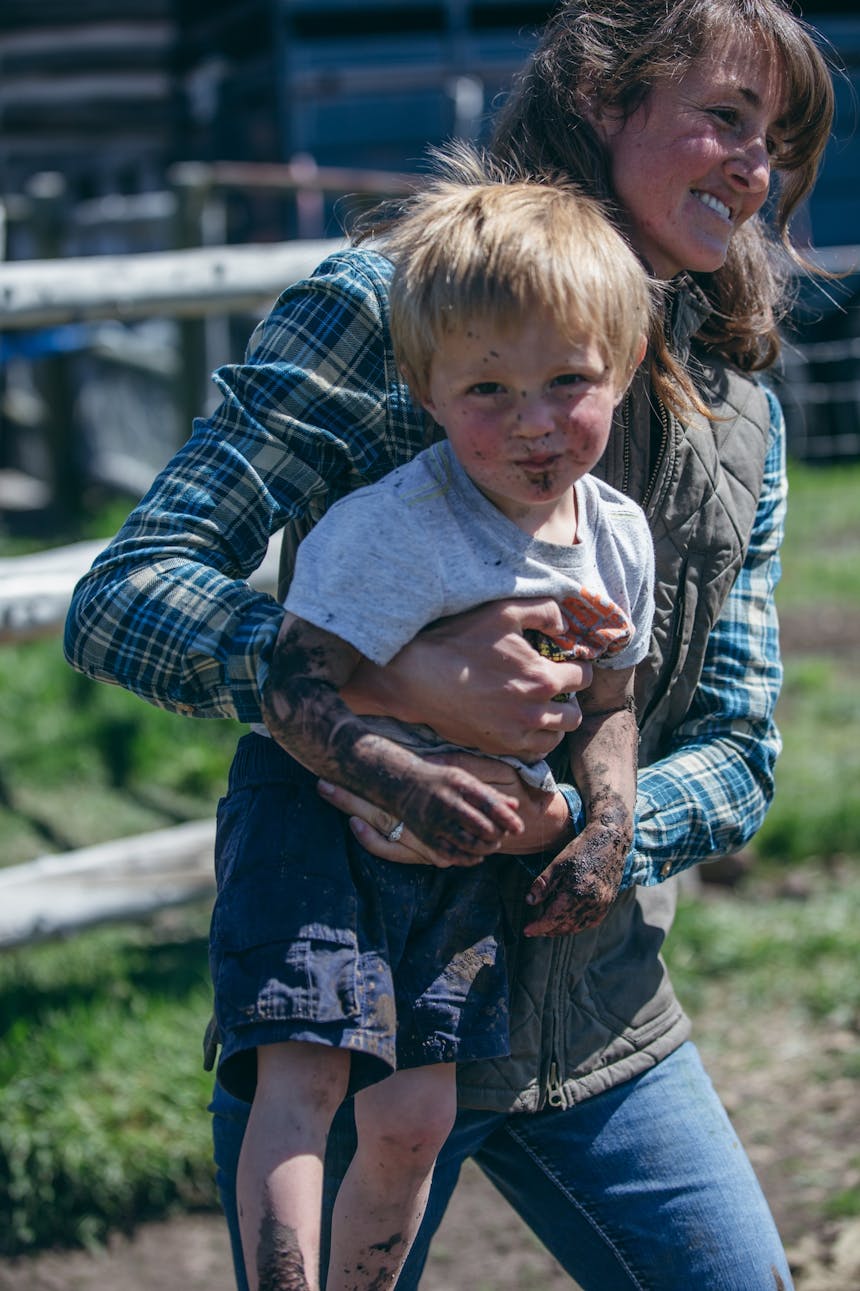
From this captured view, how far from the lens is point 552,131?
2061mm

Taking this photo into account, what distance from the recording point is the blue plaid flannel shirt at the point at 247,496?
5.94 feet

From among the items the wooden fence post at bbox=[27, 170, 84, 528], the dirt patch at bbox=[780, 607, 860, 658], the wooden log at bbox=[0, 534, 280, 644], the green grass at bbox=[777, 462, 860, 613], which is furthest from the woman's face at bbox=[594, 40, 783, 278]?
the wooden fence post at bbox=[27, 170, 84, 528]

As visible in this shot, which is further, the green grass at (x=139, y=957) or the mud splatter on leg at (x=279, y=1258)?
the green grass at (x=139, y=957)

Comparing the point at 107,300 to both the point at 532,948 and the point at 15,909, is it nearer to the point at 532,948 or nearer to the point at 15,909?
the point at 15,909

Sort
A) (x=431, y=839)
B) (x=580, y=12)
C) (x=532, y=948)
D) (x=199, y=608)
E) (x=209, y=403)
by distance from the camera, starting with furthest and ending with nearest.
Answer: (x=209, y=403) → (x=580, y=12) → (x=532, y=948) → (x=199, y=608) → (x=431, y=839)

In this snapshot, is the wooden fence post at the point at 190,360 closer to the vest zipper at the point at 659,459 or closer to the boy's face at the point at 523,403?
the vest zipper at the point at 659,459

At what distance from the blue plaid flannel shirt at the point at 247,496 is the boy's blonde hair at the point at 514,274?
134mm

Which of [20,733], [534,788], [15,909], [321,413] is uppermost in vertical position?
[321,413]

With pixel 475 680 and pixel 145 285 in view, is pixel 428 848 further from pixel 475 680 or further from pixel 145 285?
pixel 145 285

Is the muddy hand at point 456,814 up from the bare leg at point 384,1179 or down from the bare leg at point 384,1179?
up

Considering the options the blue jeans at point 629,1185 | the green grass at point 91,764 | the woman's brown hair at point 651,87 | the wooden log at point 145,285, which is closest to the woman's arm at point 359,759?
the blue jeans at point 629,1185

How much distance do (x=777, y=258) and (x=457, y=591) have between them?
105cm

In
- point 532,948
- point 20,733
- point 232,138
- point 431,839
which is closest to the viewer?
point 431,839

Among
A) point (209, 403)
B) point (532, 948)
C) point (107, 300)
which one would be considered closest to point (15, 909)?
point (107, 300)
